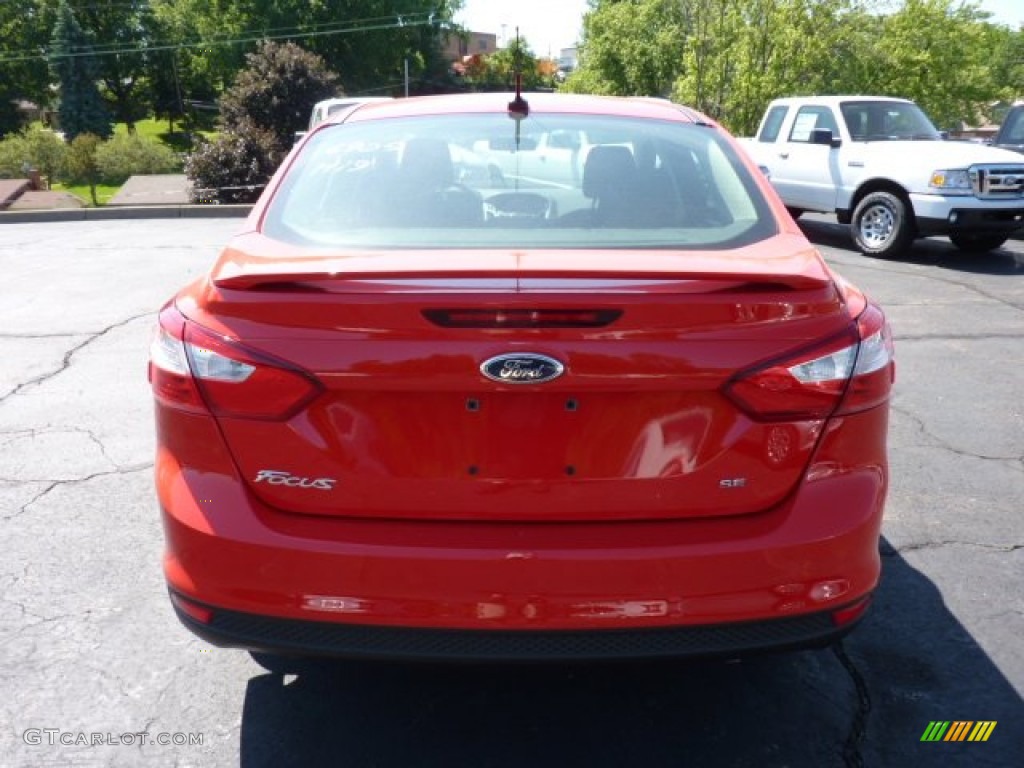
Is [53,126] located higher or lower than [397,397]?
lower

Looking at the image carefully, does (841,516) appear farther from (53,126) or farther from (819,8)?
(53,126)

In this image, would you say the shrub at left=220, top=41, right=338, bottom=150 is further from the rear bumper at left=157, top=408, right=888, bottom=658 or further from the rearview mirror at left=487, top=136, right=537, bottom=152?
the rear bumper at left=157, top=408, right=888, bottom=658

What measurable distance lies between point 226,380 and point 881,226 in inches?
435

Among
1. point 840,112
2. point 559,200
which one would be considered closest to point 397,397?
point 559,200

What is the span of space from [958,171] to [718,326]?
10.1 m

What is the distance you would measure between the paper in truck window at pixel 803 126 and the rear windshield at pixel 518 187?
10.6m

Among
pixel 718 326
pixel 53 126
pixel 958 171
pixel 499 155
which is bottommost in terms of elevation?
pixel 53 126

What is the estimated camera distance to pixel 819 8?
21.6 meters

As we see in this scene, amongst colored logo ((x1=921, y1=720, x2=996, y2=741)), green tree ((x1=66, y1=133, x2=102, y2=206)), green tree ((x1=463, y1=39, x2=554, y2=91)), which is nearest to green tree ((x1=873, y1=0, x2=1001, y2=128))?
green tree ((x1=66, y1=133, x2=102, y2=206))

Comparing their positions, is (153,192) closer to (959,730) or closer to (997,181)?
(997,181)

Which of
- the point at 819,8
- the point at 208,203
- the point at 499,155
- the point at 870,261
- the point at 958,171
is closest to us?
the point at 499,155

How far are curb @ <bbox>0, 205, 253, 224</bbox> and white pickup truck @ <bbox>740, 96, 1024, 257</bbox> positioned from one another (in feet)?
→ 31.3

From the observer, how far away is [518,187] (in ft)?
10.2

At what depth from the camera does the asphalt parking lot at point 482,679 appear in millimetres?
2699
